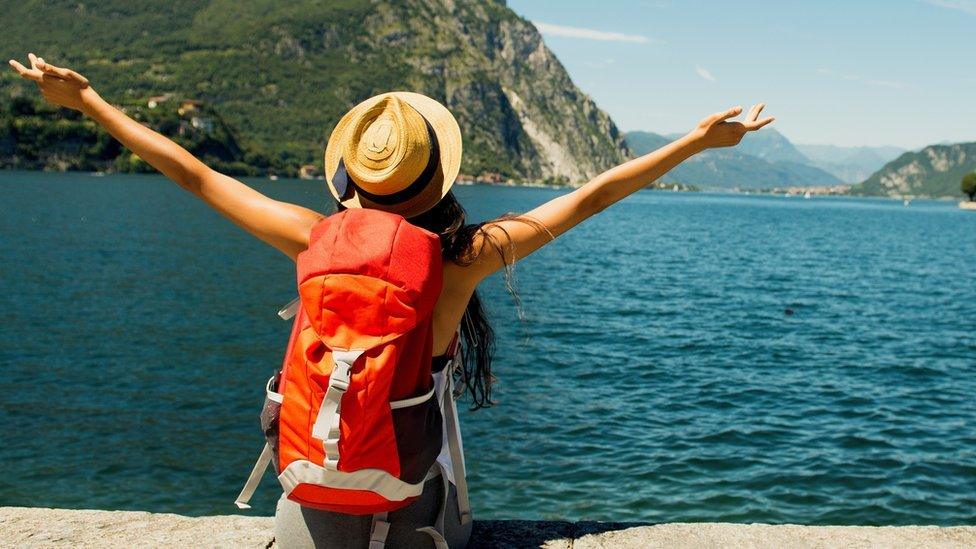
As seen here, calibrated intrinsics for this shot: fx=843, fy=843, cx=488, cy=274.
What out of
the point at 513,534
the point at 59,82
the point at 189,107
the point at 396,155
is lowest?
the point at 513,534

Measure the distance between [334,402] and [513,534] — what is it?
1.52 m

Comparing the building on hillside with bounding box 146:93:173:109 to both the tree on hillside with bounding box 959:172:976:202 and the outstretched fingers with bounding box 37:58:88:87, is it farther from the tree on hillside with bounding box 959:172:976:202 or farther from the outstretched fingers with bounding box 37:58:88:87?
the outstretched fingers with bounding box 37:58:88:87

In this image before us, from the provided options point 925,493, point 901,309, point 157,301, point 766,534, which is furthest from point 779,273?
point 766,534

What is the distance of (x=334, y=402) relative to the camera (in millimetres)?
2514

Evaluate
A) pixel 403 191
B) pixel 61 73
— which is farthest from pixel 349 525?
pixel 61 73

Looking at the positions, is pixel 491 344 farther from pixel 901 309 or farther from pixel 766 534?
pixel 901 309

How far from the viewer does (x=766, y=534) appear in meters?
3.74

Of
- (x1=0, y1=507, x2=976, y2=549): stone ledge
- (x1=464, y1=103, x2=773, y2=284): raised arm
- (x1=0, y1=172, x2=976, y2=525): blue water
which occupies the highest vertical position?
(x1=464, y1=103, x2=773, y2=284): raised arm

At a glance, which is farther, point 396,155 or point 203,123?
point 203,123

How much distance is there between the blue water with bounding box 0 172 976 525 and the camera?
35.3 ft

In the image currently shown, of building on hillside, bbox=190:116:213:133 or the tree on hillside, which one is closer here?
the tree on hillside

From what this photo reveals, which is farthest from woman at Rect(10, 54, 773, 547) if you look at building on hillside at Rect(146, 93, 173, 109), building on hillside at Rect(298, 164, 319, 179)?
building on hillside at Rect(298, 164, 319, 179)

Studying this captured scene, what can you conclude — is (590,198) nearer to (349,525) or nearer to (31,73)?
(349,525)

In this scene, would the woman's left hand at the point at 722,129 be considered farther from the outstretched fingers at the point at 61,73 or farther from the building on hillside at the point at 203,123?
the building on hillside at the point at 203,123
